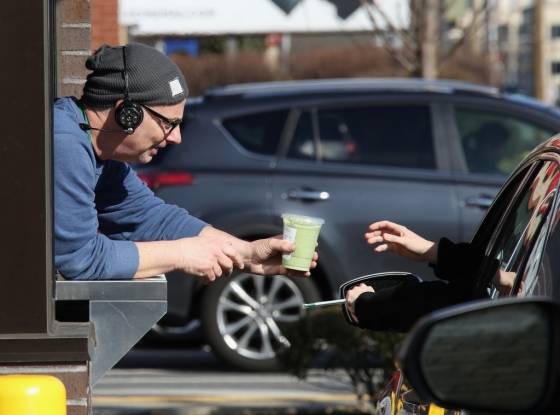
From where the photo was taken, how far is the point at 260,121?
7152 millimetres

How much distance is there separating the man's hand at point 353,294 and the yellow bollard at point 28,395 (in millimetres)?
805

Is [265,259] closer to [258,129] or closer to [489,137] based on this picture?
[258,129]

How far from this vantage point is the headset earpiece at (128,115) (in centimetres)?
288

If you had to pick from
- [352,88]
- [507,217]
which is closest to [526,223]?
[507,217]

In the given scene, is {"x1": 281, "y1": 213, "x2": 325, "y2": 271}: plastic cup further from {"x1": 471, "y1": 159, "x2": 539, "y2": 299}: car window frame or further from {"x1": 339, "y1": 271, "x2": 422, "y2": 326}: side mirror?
{"x1": 471, "y1": 159, "x2": 539, "y2": 299}: car window frame

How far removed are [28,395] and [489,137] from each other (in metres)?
5.24

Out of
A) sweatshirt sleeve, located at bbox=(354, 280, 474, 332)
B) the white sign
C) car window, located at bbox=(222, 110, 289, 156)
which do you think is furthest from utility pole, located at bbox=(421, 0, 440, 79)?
the white sign

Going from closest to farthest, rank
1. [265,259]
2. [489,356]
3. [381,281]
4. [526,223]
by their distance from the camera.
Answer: [489,356], [526,223], [381,281], [265,259]

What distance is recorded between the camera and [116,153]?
117 inches

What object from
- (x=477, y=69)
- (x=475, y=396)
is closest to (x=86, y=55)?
(x=475, y=396)

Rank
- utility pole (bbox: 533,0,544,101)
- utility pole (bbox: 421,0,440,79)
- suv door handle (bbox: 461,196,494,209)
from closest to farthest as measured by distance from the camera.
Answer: suv door handle (bbox: 461,196,494,209), utility pole (bbox: 421,0,440,79), utility pole (bbox: 533,0,544,101)

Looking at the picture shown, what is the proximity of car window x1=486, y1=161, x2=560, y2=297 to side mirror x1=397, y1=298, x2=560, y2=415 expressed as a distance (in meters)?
0.41

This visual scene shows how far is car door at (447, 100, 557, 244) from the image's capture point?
7059 millimetres

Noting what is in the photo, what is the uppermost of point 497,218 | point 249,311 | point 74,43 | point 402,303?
point 74,43
